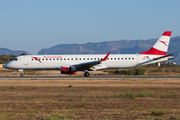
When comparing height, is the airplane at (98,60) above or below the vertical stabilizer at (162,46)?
below

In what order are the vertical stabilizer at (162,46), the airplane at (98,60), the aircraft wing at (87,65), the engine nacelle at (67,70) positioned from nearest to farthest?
1. the aircraft wing at (87,65)
2. the engine nacelle at (67,70)
3. the airplane at (98,60)
4. the vertical stabilizer at (162,46)

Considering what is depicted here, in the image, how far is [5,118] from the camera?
10867 millimetres

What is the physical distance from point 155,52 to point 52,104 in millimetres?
26751

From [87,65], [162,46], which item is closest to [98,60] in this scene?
[87,65]

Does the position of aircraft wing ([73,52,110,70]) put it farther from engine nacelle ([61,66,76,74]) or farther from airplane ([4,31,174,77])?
engine nacelle ([61,66,76,74])

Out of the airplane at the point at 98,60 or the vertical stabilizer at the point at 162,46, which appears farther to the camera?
the vertical stabilizer at the point at 162,46

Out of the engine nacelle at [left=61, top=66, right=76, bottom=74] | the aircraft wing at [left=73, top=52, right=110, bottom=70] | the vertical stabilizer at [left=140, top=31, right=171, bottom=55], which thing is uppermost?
the vertical stabilizer at [left=140, top=31, right=171, bottom=55]

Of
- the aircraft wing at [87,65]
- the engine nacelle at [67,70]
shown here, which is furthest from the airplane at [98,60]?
the engine nacelle at [67,70]

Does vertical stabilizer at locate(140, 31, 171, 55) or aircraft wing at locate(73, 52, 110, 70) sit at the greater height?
vertical stabilizer at locate(140, 31, 171, 55)

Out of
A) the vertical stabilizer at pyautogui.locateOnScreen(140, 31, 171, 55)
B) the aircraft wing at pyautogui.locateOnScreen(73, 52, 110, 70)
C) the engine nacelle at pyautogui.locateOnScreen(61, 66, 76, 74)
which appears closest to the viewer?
the aircraft wing at pyautogui.locateOnScreen(73, 52, 110, 70)

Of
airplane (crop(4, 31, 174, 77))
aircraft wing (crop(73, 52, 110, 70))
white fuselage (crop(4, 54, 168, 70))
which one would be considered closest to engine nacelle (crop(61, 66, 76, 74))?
airplane (crop(4, 31, 174, 77))

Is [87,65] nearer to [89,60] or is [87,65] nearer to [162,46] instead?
[89,60]

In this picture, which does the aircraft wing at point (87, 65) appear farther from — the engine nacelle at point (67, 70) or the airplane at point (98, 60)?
the engine nacelle at point (67, 70)

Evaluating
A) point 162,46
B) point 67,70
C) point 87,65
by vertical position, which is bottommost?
point 67,70
